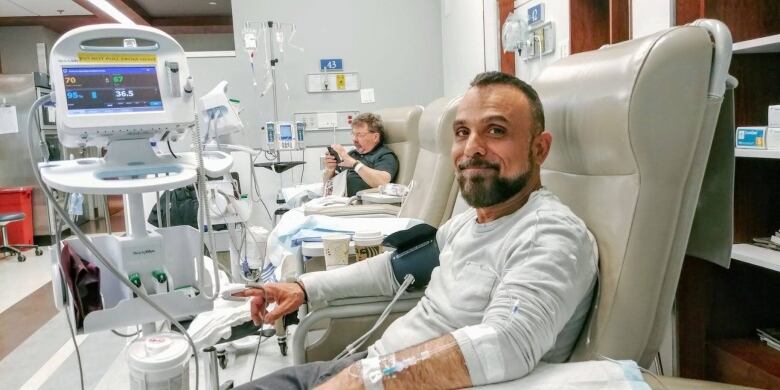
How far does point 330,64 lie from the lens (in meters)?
4.73

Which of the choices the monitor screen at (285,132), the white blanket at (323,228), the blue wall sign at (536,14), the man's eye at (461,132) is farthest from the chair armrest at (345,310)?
the monitor screen at (285,132)

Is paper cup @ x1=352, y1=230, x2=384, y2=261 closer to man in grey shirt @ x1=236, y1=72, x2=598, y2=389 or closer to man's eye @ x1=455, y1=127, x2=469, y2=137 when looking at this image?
man in grey shirt @ x1=236, y1=72, x2=598, y2=389

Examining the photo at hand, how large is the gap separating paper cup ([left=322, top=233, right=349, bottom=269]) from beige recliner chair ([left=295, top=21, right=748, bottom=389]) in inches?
30.4

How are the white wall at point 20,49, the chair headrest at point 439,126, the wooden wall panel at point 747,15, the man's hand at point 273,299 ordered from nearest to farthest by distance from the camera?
the man's hand at point 273,299, the wooden wall panel at point 747,15, the chair headrest at point 439,126, the white wall at point 20,49

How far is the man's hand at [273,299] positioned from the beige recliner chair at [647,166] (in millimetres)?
673

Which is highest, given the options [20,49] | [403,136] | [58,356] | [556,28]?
[20,49]

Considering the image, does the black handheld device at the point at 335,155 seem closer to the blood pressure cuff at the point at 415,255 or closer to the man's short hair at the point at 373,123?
the man's short hair at the point at 373,123

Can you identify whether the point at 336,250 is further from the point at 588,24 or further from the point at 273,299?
the point at 588,24

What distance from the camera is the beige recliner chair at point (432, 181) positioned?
2.09 m

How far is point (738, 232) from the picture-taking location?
1.53 meters

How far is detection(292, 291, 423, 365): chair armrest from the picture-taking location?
4.43ft

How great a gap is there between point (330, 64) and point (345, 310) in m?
3.67

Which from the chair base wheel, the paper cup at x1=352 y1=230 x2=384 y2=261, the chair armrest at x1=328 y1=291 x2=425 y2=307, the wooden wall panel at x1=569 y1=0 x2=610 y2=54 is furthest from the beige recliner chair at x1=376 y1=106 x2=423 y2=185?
the chair armrest at x1=328 y1=291 x2=425 y2=307

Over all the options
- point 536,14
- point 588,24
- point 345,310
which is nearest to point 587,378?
point 345,310
